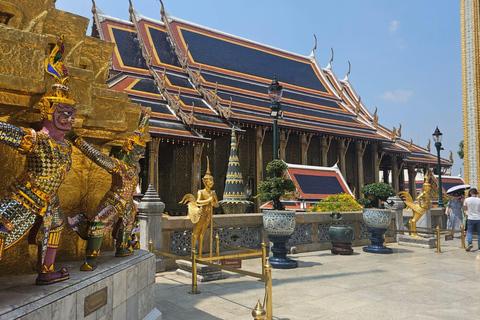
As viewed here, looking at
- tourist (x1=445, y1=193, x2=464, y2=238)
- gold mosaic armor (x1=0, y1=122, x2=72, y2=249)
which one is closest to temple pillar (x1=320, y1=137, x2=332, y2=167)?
tourist (x1=445, y1=193, x2=464, y2=238)

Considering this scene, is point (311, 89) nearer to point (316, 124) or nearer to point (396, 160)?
point (316, 124)

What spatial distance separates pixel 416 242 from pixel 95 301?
10503 mm

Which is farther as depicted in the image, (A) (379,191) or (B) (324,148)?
(B) (324,148)

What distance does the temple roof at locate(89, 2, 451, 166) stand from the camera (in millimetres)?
18125

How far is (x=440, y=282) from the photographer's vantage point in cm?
606

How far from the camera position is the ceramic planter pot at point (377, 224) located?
9.41 metres

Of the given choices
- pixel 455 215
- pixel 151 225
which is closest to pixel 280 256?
pixel 151 225

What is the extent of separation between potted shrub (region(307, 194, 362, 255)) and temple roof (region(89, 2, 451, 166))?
727 cm

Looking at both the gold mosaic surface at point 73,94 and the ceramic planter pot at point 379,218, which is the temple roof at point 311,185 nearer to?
the ceramic planter pot at point 379,218

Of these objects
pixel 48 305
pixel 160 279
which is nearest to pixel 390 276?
pixel 160 279

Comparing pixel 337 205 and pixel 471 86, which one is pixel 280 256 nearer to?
pixel 337 205

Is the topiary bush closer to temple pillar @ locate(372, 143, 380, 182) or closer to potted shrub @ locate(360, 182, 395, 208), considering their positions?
potted shrub @ locate(360, 182, 395, 208)

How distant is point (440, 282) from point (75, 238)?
18.2 feet

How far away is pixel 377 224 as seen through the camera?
945 centimetres
